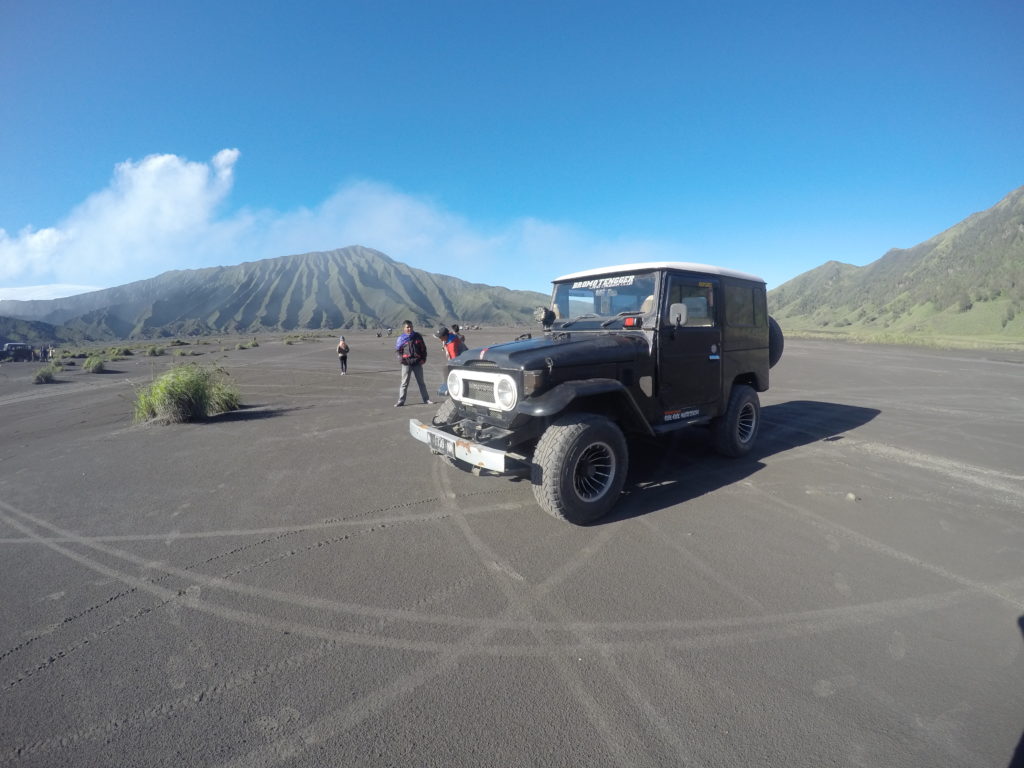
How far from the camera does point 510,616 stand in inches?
118

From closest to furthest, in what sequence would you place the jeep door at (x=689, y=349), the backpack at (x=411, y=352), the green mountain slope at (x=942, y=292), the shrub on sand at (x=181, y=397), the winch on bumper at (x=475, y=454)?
the winch on bumper at (x=475, y=454), the jeep door at (x=689, y=349), the shrub on sand at (x=181, y=397), the backpack at (x=411, y=352), the green mountain slope at (x=942, y=292)

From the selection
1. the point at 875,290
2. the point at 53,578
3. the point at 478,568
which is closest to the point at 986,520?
the point at 478,568

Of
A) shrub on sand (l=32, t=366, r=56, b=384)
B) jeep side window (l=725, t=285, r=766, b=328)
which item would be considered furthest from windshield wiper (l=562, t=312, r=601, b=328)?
shrub on sand (l=32, t=366, r=56, b=384)

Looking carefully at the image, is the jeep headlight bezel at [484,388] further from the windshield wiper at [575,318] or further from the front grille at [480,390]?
the windshield wiper at [575,318]

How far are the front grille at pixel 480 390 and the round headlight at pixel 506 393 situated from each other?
0.14m

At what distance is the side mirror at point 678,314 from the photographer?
4.71 m

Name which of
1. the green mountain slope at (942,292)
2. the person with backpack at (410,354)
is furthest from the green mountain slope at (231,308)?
the person with backpack at (410,354)

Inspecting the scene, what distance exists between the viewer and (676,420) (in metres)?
5.31

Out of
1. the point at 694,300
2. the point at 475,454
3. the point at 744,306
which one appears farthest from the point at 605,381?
the point at 744,306

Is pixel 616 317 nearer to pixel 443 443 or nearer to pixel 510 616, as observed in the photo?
pixel 443 443

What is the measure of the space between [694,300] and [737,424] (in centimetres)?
180

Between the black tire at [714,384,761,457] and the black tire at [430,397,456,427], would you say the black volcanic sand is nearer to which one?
the black tire at [714,384,761,457]

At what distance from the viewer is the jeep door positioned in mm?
5043

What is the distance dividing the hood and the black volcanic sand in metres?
→ 1.49
